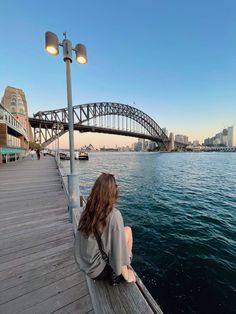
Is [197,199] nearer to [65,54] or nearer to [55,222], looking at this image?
[55,222]

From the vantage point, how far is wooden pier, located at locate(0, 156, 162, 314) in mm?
1642

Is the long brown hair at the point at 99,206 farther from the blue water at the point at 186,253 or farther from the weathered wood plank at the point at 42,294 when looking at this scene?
the blue water at the point at 186,253

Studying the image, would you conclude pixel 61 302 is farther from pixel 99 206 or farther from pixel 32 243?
pixel 32 243

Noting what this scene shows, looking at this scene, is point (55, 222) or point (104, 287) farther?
point (55, 222)

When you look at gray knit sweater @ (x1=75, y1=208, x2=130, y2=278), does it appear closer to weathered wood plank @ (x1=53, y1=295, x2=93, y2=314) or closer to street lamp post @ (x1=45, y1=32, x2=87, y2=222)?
weathered wood plank @ (x1=53, y1=295, x2=93, y2=314)

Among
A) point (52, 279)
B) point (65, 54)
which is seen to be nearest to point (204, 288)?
point (52, 279)

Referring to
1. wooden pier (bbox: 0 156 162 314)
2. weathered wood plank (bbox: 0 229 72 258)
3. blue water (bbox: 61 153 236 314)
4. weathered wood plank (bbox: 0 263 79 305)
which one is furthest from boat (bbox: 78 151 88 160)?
weathered wood plank (bbox: 0 263 79 305)

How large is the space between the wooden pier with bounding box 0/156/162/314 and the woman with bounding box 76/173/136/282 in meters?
0.23

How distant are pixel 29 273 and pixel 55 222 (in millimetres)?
1726

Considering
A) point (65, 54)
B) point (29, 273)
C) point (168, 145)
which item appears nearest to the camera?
point (29, 273)

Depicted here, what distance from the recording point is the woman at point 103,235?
1.61 metres

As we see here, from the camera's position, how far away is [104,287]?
1.77 metres

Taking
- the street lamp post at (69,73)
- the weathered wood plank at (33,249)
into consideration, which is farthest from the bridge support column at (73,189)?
the weathered wood plank at (33,249)

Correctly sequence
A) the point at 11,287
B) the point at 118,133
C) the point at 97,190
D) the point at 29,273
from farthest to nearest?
the point at 118,133, the point at 29,273, the point at 11,287, the point at 97,190
